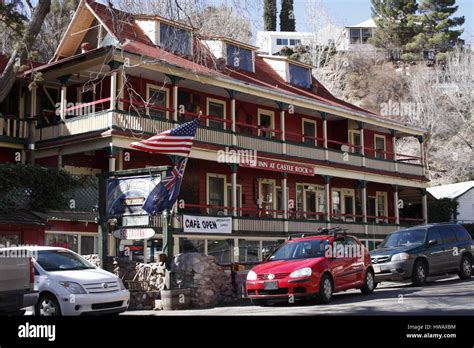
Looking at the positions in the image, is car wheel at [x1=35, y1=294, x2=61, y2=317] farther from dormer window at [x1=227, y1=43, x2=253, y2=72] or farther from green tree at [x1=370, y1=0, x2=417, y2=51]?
green tree at [x1=370, y1=0, x2=417, y2=51]

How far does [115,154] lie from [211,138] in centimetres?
512

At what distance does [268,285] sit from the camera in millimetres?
14695

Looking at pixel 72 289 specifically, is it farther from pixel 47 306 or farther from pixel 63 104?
pixel 63 104

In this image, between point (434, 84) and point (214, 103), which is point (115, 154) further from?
point (434, 84)

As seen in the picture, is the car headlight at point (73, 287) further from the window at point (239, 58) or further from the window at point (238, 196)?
the window at point (239, 58)

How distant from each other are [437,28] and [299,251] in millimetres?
58647

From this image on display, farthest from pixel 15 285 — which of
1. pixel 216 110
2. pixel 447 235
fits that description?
pixel 216 110

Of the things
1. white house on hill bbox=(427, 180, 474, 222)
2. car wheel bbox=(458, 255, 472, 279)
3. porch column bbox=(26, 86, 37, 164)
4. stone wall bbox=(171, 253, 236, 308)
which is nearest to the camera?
stone wall bbox=(171, 253, 236, 308)

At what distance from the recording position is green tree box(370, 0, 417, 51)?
70.3 metres

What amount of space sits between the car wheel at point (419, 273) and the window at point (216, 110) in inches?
543

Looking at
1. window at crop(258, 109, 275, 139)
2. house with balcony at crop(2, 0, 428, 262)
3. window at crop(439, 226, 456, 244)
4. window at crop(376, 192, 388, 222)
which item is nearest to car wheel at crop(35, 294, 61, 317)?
house with balcony at crop(2, 0, 428, 262)

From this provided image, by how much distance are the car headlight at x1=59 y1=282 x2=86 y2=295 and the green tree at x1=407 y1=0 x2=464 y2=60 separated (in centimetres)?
5953

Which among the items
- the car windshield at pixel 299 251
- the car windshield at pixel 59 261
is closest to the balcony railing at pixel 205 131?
the car windshield at pixel 59 261

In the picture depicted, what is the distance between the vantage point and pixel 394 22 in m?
71.8
